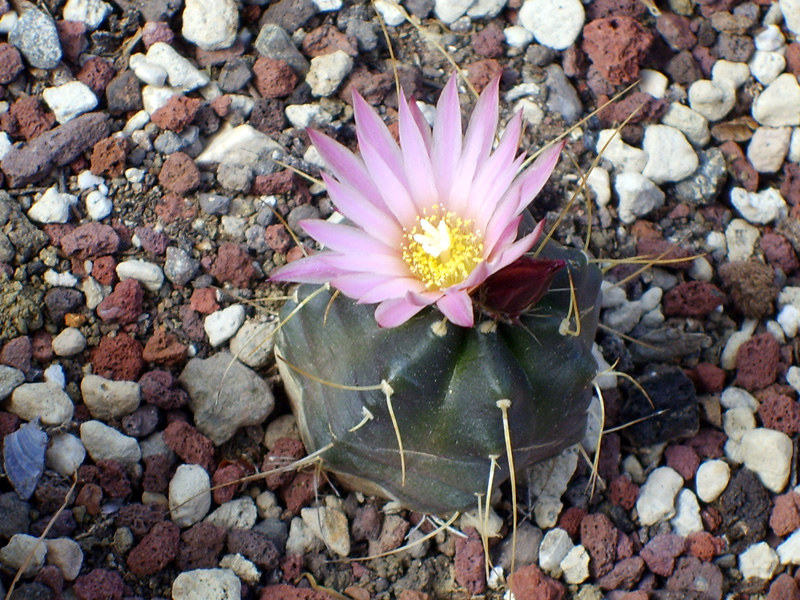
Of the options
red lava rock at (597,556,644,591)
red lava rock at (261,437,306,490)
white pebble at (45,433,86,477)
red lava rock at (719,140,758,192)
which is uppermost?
white pebble at (45,433,86,477)

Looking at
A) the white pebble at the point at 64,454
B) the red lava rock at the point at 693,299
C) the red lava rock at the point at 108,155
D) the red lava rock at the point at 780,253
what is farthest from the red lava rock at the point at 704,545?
the red lava rock at the point at 108,155

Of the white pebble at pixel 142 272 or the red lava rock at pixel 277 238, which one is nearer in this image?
the white pebble at pixel 142 272

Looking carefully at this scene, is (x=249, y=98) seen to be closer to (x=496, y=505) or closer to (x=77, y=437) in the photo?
(x=77, y=437)

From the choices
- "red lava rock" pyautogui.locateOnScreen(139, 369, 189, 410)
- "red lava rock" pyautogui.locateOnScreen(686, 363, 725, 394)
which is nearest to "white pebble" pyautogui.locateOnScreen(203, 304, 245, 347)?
"red lava rock" pyautogui.locateOnScreen(139, 369, 189, 410)

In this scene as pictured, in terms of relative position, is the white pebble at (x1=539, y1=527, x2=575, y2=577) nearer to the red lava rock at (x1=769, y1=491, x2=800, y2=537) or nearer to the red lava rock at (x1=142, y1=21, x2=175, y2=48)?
the red lava rock at (x1=769, y1=491, x2=800, y2=537)

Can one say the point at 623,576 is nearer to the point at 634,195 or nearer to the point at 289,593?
the point at 289,593

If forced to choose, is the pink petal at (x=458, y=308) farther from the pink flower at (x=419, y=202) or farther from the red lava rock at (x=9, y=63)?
the red lava rock at (x=9, y=63)

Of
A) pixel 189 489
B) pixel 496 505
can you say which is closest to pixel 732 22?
pixel 496 505
